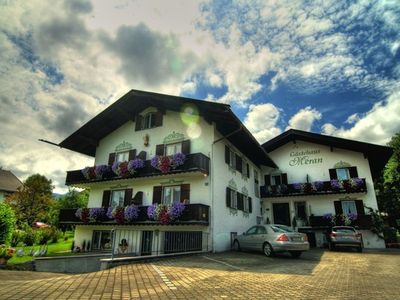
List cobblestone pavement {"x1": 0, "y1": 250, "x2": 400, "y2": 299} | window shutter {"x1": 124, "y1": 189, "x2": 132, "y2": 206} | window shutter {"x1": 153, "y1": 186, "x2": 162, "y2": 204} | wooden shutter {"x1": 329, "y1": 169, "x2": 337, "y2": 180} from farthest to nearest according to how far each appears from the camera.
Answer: wooden shutter {"x1": 329, "y1": 169, "x2": 337, "y2": 180}
window shutter {"x1": 124, "y1": 189, "x2": 132, "y2": 206}
window shutter {"x1": 153, "y1": 186, "x2": 162, "y2": 204}
cobblestone pavement {"x1": 0, "y1": 250, "x2": 400, "y2": 299}

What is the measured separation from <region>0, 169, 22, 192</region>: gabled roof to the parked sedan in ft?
180

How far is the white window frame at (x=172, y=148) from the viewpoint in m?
18.3

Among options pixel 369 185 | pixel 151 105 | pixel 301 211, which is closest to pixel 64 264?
pixel 151 105

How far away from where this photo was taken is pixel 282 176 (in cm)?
2617

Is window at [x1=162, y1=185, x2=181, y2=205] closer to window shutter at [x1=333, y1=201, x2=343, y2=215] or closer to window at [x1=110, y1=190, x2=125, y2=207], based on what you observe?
window at [x1=110, y1=190, x2=125, y2=207]

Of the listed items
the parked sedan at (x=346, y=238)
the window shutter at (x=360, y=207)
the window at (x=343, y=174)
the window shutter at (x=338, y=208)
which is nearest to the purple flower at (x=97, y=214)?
the parked sedan at (x=346, y=238)

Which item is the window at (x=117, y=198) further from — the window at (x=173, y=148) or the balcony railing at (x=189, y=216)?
the window at (x=173, y=148)

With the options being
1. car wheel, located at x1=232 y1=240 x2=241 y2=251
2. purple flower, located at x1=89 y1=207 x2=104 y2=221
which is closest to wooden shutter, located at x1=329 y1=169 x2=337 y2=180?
car wheel, located at x1=232 y1=240 x2=241 y2=251

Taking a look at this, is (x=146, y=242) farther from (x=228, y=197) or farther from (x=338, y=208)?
(x=338, y=208)

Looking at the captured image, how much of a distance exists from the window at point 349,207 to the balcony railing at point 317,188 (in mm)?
1359

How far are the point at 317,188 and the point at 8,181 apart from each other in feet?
185

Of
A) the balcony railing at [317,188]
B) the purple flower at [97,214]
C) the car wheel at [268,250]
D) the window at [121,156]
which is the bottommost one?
the car wheel at [268,250]

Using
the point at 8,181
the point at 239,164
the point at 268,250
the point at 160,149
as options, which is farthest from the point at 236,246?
the point at 8,181

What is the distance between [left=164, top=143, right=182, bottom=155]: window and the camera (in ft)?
60.0
